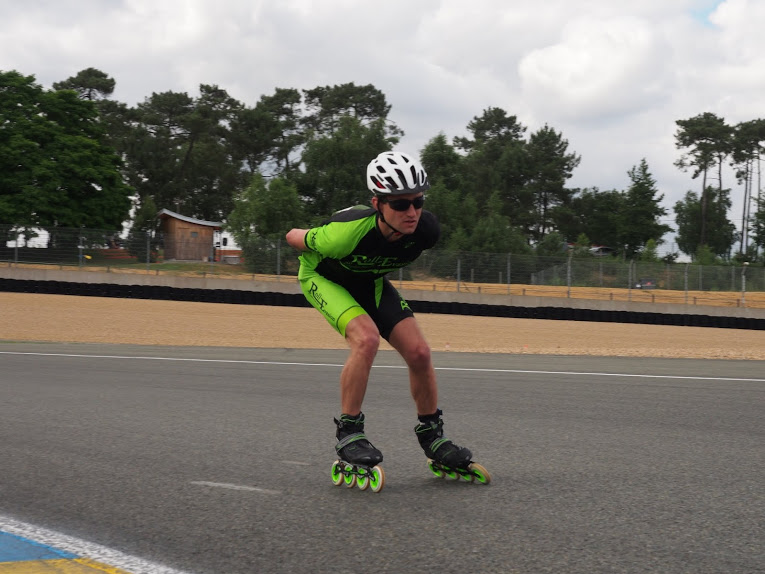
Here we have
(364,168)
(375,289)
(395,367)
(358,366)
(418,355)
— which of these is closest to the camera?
(358,366)

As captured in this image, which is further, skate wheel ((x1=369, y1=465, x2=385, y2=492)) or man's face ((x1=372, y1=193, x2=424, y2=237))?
man's face ((x1=372, y1=193, x2=424, y2=237))

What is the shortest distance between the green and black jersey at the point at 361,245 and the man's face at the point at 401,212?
12 cm

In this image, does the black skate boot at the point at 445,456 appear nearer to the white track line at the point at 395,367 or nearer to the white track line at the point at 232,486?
the white track line at the point at 232,486

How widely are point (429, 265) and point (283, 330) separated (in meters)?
15.6

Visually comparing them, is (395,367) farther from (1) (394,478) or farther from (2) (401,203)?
(2) (401,203)

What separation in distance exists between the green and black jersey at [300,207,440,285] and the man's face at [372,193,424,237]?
0.38 feet

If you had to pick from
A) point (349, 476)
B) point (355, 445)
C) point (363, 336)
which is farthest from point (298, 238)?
point (349, 476)

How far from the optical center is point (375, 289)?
191 inches

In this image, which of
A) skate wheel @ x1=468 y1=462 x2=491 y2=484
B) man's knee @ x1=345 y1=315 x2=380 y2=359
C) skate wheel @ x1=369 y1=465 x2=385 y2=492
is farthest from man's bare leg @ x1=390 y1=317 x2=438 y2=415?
skate wheel @ x1=369 y1=465 x2=385 y2=492

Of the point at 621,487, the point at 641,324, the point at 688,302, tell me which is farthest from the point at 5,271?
the point at 621,487

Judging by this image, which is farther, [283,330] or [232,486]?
[283,330]

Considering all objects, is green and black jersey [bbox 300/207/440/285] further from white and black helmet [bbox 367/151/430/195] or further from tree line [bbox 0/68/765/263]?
tree line [bbox 0/68/765/263]

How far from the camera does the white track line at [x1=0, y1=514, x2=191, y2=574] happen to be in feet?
9.93

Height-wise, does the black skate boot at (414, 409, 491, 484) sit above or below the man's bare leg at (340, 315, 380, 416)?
below
